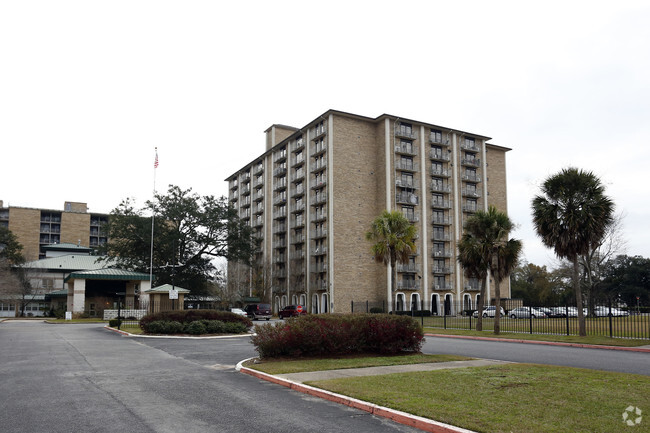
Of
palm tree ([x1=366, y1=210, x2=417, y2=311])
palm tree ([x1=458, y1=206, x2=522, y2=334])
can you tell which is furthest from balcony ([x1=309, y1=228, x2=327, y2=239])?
palm tree ([x1=458, y1=206, x2=522, y2=334])

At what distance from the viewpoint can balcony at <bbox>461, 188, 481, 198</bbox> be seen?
80188mm

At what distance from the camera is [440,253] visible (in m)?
75.5

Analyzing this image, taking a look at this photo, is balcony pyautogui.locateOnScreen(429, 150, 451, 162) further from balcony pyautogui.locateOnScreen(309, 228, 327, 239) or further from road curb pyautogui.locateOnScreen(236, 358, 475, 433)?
road curb pyautogui.locateOnScreen(236, 358, 475, 433)

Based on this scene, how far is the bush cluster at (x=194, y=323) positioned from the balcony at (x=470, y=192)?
2158 inches

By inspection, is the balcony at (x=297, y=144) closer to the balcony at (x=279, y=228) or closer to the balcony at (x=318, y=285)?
the balcony at (x=279, y=228)

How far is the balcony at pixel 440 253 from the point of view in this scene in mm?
75250

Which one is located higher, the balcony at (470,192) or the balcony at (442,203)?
the balcony at (470,192)

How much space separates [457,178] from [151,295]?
5198cm

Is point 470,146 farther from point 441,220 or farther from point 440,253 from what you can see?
point 440,253

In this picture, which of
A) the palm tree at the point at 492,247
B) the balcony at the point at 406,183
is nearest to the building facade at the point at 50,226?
the balcony at the point at 406,183

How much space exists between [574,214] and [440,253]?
48.2 meters

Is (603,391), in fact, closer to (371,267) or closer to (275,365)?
(275,365)

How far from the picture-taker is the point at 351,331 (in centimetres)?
1703

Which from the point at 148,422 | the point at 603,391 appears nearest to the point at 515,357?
the point at 603,391
